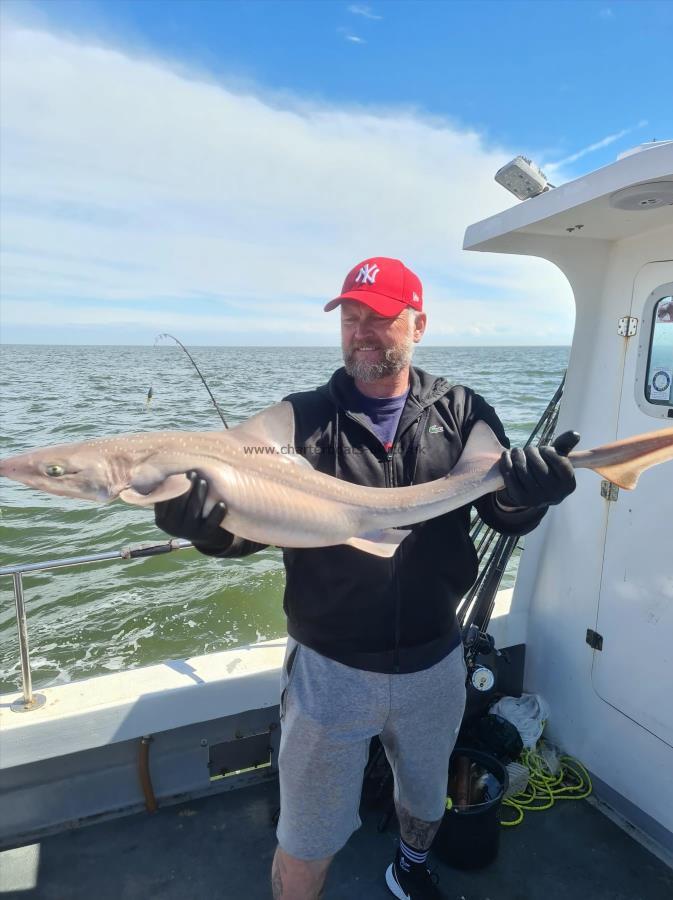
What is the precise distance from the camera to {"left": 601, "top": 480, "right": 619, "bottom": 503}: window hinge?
3619 millimetres

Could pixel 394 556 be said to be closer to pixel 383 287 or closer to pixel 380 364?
pixel 380 364

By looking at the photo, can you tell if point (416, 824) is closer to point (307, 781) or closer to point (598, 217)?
point (307, 781)

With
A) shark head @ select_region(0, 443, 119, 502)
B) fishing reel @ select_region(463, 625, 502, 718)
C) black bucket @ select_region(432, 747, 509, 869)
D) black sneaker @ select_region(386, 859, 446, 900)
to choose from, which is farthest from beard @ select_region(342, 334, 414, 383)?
black sneaker @ select_region(386, 859, 446, 900)

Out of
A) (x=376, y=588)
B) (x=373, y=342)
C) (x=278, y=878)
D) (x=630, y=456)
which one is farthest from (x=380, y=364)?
(x=278, y=878)

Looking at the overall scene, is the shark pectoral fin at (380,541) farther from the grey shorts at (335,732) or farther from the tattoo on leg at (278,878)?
the tattoo on leg at (278,878)

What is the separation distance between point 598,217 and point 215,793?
4.08m

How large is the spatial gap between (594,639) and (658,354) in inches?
71.5

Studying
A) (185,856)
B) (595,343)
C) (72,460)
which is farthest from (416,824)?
(595,343)

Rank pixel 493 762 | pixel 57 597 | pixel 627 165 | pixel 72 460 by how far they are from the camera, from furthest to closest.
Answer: pixel 57 597 → pixel 493 762 → pixel 627 165 → pixel 72 460

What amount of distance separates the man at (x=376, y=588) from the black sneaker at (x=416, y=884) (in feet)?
0.47

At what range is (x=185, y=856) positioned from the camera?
3.26 metres

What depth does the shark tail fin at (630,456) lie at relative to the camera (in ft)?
7.65

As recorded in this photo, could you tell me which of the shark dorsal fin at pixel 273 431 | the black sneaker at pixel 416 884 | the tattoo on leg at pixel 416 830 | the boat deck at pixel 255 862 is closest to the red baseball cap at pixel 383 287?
the shark dorsal fin at pixel 273 431

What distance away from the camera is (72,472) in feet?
7.47
